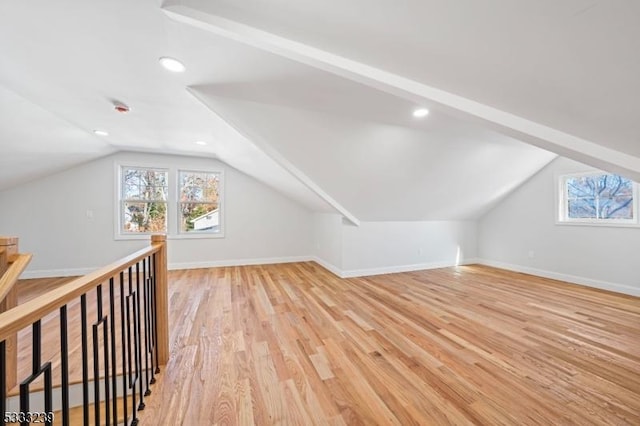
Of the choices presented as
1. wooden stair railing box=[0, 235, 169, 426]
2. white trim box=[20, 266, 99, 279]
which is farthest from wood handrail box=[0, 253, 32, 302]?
white trim box=[20, 266, 99, 279]

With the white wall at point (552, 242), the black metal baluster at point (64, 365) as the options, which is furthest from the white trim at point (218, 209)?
the white wall at point (552, 242)

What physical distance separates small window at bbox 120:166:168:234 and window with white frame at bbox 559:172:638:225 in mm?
6788

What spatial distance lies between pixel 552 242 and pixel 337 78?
4.53m

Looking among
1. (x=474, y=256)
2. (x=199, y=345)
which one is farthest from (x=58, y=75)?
(x=474, y=256)

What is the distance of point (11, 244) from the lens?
4.42ft

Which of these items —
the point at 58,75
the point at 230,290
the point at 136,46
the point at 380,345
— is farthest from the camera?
the point at 230,290

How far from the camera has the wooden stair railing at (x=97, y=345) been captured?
0.62 metres

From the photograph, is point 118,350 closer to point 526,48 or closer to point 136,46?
point 136,46

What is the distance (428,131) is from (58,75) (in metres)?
3.19

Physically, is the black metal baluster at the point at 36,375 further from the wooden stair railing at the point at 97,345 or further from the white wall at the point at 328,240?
the white wall at the point at 328,240

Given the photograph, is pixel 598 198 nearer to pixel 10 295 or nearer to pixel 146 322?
pixel 146 322

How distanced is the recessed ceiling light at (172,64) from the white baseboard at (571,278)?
5501 mm

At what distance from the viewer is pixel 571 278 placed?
3.80 m

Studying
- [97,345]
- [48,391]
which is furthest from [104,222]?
[48,391]
